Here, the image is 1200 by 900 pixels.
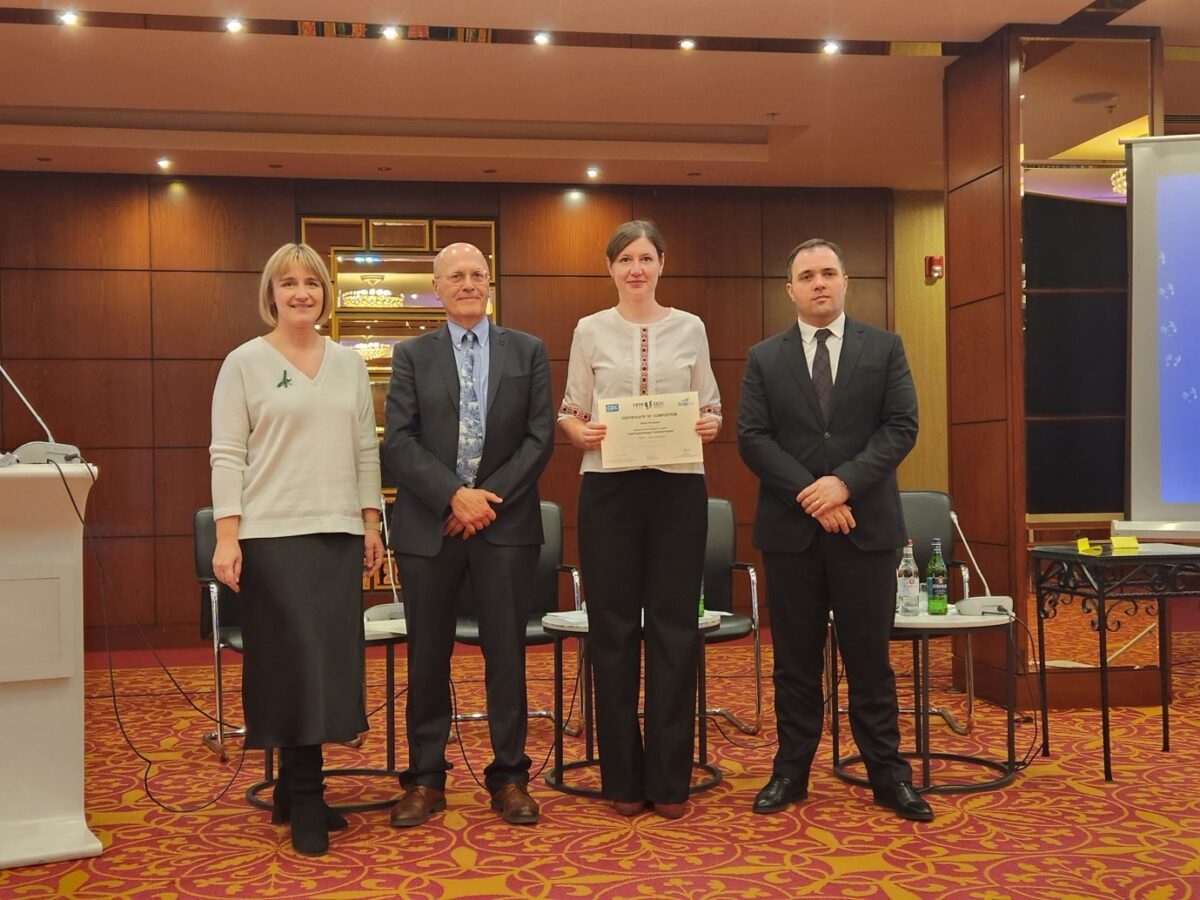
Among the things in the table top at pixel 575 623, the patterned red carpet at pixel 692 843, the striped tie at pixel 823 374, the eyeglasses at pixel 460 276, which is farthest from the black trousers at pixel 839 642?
the eyeglasses at pixel 460 276

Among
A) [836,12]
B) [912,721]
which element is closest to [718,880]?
[912,721]

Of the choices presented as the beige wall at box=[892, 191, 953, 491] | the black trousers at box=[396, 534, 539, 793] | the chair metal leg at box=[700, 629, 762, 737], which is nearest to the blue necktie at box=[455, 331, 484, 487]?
the black trousers at box=[396, 534, 539, 793]

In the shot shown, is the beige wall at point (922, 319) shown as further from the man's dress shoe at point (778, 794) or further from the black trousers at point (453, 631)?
the black trousers at point (453, 631)

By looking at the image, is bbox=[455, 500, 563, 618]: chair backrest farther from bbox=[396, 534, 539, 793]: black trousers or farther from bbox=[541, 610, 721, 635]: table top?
bbox=[396, 534, 539, 793]: black trousers

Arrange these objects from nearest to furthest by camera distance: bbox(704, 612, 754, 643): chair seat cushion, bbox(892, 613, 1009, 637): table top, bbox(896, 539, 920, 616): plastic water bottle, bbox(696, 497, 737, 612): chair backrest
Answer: bbox(892, 613, 1009, 637): table top → bbox(896, 539, 920, 616): plastic water bottle → bbox(704, 612, 754, 643): chair seat cushion → bbox(696, 497, 737, 612): chair backrest

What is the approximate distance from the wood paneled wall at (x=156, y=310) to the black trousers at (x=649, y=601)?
177 inches

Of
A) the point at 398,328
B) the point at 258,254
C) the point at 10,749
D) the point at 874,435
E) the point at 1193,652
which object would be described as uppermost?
the point at 258,254

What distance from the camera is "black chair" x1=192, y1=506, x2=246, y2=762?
4547mm

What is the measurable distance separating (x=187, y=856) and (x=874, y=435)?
228cm

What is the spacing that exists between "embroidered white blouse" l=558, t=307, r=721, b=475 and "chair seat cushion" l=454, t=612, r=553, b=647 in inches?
40.6

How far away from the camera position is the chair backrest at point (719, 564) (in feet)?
17.1

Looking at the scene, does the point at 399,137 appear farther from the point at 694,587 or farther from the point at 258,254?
the point at 694,587

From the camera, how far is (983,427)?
551cm

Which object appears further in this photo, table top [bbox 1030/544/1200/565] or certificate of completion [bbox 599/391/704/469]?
table top [bbox 1030/544/1200/565]
